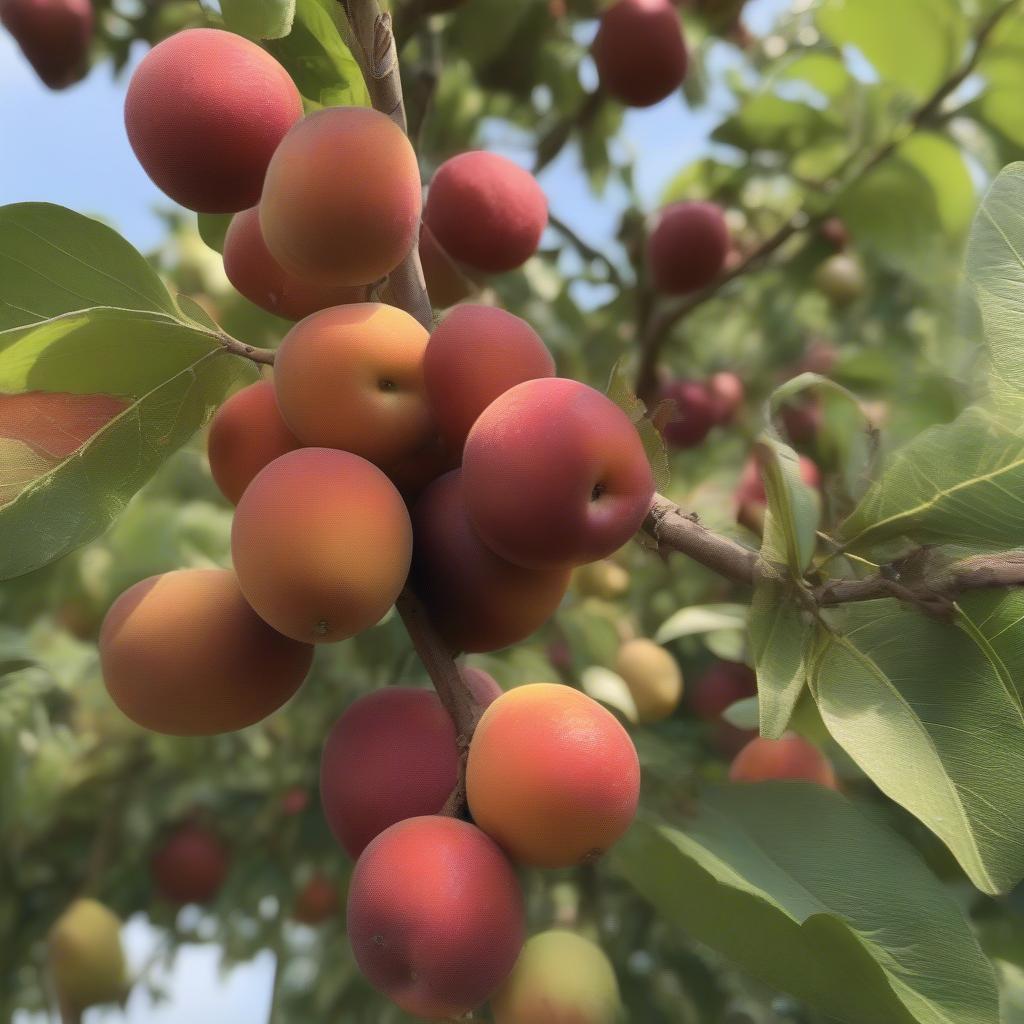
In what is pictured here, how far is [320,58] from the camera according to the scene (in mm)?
833

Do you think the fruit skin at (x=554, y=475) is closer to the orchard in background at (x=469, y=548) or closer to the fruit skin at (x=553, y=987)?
the orchard in background at (x=469, y=548)

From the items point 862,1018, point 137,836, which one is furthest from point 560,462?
point 137,836

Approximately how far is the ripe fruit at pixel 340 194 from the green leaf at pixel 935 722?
386 millimetres

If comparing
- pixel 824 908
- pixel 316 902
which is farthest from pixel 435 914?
pixel 316 902

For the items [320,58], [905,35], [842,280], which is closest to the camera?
[320,58]

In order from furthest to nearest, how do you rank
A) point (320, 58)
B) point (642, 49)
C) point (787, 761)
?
point (642, 49), point (787, 761), point (320, 58)

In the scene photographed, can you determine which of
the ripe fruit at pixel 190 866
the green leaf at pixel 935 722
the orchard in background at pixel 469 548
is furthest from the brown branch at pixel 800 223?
the ripe fruit at pixel 190 866

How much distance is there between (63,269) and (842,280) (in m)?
1.94

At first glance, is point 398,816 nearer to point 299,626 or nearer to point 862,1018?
point 299,626

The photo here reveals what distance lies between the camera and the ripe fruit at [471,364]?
0.68 m

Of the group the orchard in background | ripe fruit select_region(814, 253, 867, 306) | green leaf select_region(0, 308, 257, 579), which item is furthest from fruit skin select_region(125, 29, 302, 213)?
ripe fruit select_region(814, 253, 867, 306)

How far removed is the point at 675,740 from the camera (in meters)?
1.68

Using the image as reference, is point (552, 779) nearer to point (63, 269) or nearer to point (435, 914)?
point (435, 914)

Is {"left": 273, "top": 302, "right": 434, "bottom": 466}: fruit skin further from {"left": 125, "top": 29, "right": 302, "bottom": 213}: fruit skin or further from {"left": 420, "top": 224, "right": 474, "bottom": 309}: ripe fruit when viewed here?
{"left": 420, "top": 224, "right": 474, "bottom": 309}: ripe fruit
